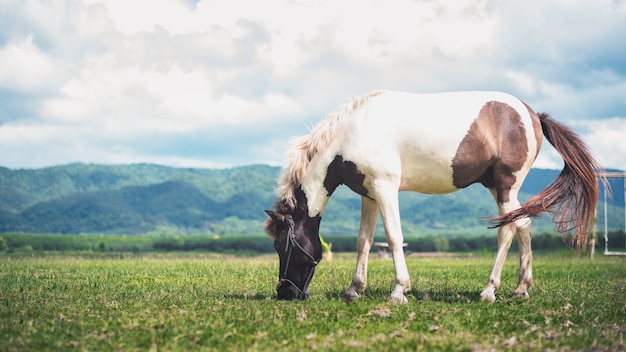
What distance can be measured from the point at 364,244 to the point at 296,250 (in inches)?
42.9

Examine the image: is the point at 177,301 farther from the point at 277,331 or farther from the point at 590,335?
the point at 590,335

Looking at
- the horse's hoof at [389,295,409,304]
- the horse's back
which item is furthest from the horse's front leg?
the horse's back

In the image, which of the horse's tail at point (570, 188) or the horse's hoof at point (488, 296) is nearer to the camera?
the horse's hoof at point (488, 296)

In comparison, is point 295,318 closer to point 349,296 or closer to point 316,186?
point 349,296

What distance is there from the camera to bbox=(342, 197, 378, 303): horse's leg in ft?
31.7

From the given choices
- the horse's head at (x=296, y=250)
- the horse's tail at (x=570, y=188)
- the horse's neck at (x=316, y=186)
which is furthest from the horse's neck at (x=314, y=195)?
the horse's tail at (x=570, y=188)

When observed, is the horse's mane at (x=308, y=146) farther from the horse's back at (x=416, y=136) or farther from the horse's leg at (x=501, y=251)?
the horse's leg at (x=501, y=251)

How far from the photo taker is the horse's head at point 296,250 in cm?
953

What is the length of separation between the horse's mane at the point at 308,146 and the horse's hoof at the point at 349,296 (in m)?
1.50

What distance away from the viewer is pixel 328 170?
9.52 meters

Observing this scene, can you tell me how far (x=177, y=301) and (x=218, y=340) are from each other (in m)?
2.91

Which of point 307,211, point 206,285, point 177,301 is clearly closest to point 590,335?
point 307,211

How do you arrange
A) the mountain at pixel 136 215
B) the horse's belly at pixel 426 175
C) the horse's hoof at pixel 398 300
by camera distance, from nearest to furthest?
the horse's hoof at pixel 398 300 < the horse's belly at pixel 426 175 < the mountain at pixel 136 215

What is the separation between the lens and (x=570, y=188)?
10195 millimetres
